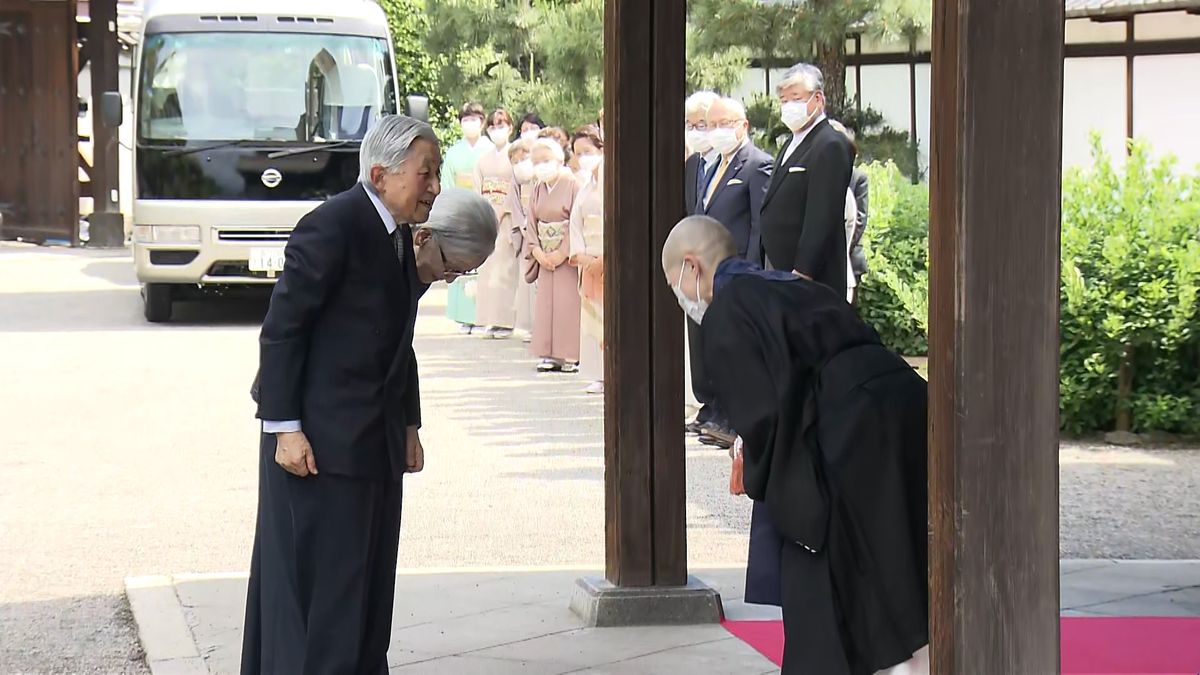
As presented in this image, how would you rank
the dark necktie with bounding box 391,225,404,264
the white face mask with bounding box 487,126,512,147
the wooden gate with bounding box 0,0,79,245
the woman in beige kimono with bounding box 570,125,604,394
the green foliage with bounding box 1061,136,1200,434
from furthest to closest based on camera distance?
the wooden gate with bounding box 0,0,79,245, the white face mask with bounding box 487,126,512,147, the woman in beige kimono with bounding box 570,125,604,394, the green foliage with bounding box 1061,136,1200,434, the dark necktie with bounding box 391,225,404,264

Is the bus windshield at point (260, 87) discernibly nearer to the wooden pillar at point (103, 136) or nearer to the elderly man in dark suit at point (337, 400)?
the wooden pillar at point (103, 136)

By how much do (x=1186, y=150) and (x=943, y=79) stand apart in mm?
16470

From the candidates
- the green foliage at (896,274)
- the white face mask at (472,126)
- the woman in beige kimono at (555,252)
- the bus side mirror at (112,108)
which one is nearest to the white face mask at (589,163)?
the woman in beige kimono at (555,252)

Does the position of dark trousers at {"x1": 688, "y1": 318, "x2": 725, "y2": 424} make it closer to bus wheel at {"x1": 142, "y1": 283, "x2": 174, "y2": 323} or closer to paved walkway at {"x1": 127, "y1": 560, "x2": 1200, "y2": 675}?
paved walkway at {"x1": 127, "y1": 560, "x2": 1200, "y2": 675}

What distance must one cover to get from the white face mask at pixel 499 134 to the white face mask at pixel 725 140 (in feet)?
18.0

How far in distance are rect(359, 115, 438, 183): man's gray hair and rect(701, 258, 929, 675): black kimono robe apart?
95 cm

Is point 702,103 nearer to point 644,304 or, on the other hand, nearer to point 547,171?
point 547,171

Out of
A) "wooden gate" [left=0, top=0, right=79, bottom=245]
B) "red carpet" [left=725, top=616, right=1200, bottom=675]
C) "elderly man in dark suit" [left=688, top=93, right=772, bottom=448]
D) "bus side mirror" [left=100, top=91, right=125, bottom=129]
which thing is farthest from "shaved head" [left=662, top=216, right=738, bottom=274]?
"wooden gate" [left=0, top=0, right=79, bottom=245]

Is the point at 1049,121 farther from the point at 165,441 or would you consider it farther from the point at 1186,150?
the point at 1186,150

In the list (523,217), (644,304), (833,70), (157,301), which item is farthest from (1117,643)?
(157,301)

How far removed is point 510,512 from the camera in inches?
324

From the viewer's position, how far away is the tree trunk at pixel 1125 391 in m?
9.91

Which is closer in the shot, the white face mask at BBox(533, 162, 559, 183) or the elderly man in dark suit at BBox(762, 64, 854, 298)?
the elderly man in dark suit at BBox(762, 64, 854, 298)

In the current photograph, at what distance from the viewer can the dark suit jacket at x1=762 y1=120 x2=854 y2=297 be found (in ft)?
26.3
